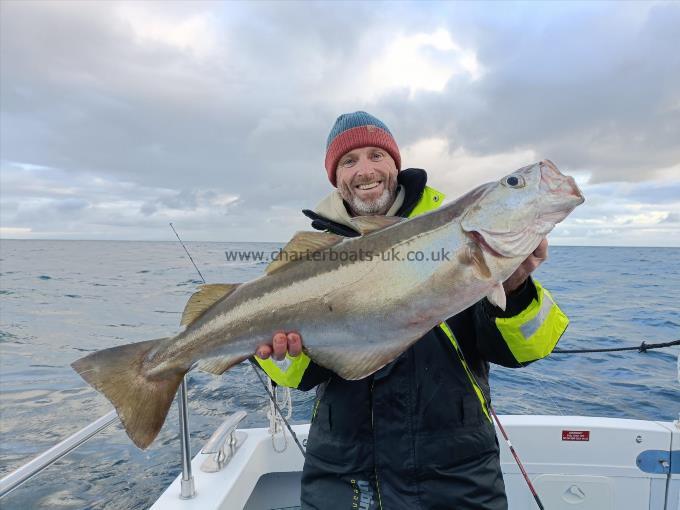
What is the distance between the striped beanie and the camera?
404cm

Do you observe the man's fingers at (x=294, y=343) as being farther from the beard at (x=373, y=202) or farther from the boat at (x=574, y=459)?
the boat at (x=574, y=459)

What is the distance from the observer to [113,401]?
264 cm

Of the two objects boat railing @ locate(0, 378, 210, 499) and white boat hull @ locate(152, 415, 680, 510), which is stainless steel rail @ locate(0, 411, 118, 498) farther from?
white boat hull @ locate(152, 415, 680, 510)

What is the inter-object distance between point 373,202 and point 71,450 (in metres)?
2.62

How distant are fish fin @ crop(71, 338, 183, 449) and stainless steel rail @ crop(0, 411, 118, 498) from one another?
0.31 meters

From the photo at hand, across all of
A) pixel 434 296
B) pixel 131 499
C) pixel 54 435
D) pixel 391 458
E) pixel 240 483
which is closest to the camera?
pixel 434 296

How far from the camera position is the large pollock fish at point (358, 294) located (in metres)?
2.41

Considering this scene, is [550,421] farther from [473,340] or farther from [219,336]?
[219,336]

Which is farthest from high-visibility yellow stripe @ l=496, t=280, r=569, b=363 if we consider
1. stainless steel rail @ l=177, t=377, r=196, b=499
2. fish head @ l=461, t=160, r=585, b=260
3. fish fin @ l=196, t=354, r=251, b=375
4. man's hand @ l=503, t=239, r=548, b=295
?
stainless steel rail @ l=177, t=377, r=196, b=499

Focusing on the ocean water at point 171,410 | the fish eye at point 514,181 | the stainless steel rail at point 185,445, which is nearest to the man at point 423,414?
the fish eye at point 514,181

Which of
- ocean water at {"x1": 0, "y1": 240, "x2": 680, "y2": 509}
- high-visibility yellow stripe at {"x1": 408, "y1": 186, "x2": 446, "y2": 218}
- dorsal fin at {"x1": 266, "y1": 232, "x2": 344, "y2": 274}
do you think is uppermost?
high-visibility yellow stripe at {"x1": 408, "y1": 186, "x2": 446, "y2": 218}

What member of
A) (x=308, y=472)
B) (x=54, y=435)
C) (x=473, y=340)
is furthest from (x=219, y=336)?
(x=54, y=435)

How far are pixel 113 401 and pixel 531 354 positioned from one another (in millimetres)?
2492

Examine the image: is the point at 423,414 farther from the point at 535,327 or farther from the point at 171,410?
the point at 171,410
